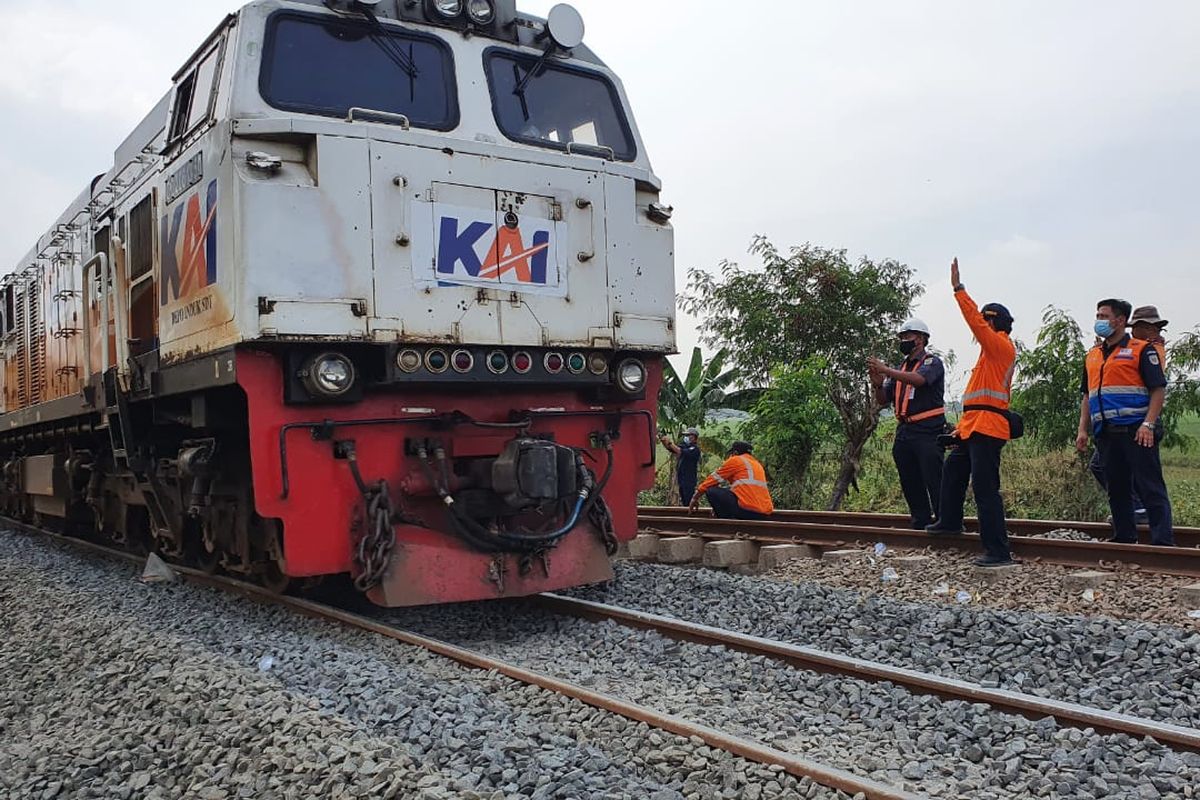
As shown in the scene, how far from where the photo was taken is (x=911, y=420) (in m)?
7.55

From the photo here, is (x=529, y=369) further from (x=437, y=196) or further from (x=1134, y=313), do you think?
(x=1134, y=313)

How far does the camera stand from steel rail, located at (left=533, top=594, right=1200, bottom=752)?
334 cm

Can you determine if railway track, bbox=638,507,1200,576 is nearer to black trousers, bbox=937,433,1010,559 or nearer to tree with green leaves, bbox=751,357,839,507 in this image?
black trousers, bbox=937,433,1010,559

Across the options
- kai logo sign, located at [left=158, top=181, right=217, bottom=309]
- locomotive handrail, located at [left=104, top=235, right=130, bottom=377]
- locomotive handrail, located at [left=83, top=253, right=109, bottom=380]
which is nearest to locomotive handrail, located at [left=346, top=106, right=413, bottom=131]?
kai logo sign, located at [left=158, top=181, right=217, bottom=309]

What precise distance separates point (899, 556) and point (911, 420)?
129 centimetres

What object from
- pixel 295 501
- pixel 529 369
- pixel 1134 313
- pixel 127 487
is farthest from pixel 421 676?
pixel 1134 313

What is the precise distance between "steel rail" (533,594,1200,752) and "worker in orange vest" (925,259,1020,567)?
215 cm

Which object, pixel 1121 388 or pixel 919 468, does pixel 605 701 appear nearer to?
pixel 1121 388

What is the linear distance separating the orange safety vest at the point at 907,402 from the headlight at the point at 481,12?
3849mm

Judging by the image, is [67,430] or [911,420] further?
[67,430]

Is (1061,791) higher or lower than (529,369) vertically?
lower

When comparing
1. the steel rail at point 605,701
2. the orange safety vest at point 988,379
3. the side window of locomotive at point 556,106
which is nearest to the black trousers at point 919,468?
the orange safety vest at point 988,379

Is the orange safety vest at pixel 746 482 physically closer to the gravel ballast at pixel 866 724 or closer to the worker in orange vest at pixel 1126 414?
the worker in orange vest at pixel 1126 414

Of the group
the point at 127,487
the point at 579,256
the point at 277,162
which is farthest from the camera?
the point at 127,487
